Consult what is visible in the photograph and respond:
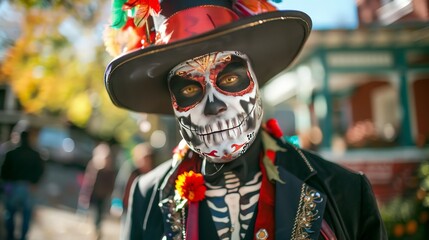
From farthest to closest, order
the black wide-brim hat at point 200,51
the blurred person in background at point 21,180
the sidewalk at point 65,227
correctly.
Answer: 1. the sidewalk at point 65,227
2. the blurred person in background at point 21,180
3. the black wide-brim hat at point 200,51

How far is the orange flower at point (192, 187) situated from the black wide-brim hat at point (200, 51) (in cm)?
50

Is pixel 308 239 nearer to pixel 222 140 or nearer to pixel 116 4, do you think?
pixel 222 140

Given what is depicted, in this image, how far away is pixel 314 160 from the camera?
6.96ft

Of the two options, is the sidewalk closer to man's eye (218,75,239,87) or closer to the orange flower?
the orange flower

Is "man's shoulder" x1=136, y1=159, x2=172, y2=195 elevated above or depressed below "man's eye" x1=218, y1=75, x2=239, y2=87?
below

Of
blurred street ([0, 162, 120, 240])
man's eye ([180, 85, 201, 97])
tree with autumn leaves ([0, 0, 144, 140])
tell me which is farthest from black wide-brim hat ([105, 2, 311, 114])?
blurred street ([0, 162, 120, 240])

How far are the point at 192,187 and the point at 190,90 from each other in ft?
1.46

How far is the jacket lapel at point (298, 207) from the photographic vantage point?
1.87 meters

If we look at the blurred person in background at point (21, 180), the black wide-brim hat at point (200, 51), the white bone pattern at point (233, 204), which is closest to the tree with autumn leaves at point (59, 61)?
the blurred person in background at point (21, 180)

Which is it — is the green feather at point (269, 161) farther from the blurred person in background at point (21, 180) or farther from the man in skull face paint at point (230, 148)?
the blurred person in background at point (21, 180)

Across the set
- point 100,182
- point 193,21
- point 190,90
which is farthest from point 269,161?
point 100,182

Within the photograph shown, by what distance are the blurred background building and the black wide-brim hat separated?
1.34 m

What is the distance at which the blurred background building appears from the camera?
556 centimetres

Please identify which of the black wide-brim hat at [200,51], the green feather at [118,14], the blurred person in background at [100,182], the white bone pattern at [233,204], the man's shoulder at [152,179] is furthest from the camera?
the blurred person in background at [100,182]
